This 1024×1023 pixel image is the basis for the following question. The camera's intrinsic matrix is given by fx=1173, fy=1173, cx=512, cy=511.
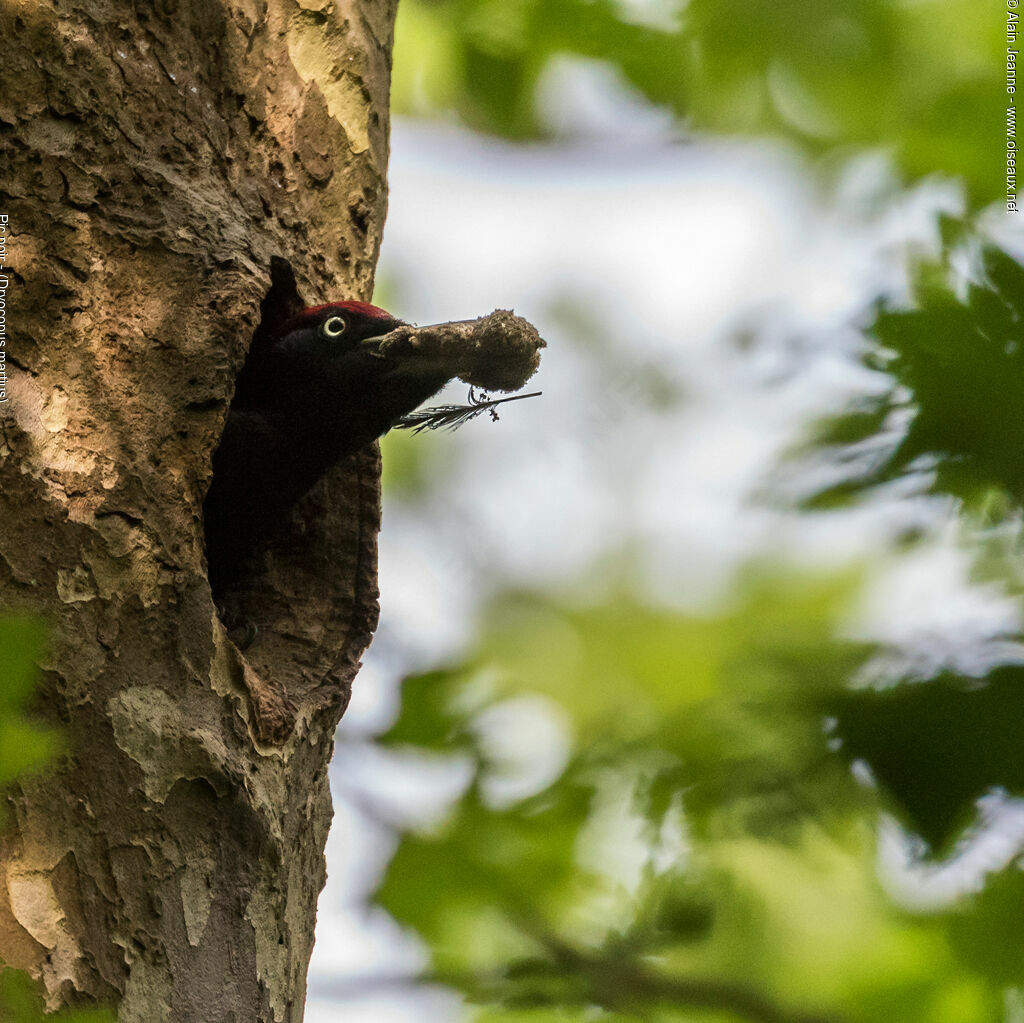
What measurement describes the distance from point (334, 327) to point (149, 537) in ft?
3.01

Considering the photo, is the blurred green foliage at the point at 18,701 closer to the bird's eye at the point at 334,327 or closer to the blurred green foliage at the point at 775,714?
the blurred green foliage at the point at 775,714

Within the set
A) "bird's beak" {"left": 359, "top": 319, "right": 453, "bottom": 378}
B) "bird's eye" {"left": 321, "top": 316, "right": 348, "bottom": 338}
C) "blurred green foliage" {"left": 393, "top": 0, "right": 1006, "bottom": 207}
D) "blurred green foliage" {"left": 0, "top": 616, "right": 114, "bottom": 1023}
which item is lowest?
"blurred green foliage" {"left": 0, "top": 616, "right": 114, "bottom": 1023}

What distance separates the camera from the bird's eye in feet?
9.59

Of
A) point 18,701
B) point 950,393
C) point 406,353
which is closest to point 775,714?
point 950,393

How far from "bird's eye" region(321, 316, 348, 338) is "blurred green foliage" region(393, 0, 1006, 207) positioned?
1.77 m

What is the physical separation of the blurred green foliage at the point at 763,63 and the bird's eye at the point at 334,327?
1.77 metres

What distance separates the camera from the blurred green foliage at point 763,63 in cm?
374

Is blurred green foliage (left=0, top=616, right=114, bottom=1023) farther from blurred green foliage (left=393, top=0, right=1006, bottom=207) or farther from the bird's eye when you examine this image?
blurred green foliage (left=393, top=0, right=1006, bottom=207)

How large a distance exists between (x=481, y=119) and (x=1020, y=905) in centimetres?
420

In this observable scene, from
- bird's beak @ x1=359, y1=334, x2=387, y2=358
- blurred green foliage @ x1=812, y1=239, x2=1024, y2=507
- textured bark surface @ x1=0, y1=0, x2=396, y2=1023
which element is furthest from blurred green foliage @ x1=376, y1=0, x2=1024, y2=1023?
bird's beak @ x1=359, y1=334, x2=387, y2=358

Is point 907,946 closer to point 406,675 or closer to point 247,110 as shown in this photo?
point 406,675

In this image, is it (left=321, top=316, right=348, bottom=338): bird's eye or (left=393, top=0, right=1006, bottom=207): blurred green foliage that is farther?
(left=393, top=0, right=1006, bottom=207): blurred green foliage

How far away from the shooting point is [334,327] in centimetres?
293

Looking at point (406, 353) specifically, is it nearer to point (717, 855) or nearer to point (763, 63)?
point (717, 855)
